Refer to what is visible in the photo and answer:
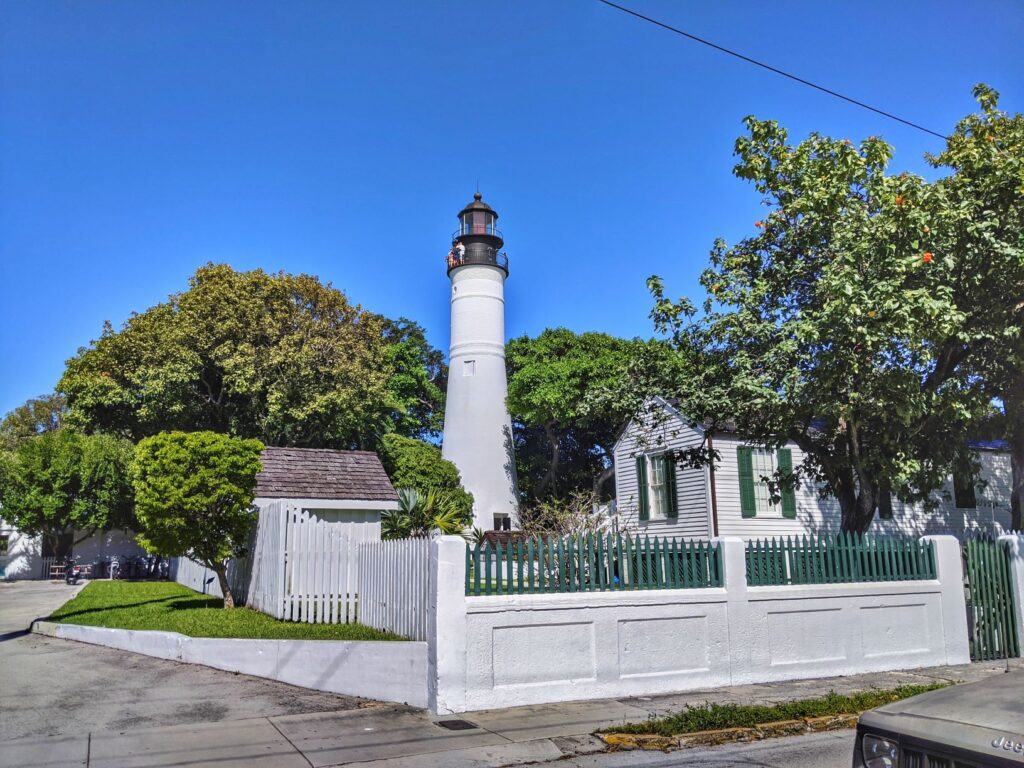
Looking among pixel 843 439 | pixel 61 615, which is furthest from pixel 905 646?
pixel 61 615

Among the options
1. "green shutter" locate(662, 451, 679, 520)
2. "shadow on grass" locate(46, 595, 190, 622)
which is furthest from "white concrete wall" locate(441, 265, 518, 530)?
"shadow on grass" locate(46, 595, 190, 622)

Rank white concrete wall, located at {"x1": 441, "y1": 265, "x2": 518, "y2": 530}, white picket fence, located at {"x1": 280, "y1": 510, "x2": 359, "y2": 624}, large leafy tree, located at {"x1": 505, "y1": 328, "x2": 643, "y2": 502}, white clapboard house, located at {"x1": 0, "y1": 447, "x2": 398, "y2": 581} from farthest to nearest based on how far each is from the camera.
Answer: large leafy tree, located at {"x1": 505, "y1": 328, "x2": 643, "y2": 502} < white concrete wall, located at {"x1": 441, "y1": 265, "x2": 518, "y2": 530} < white clapboard house, located at {"x1": 0, "y1": 447, "x2": 398, "y2": 581} < white picket fence, located at {"x1": 280, "y1": 510, "x2": 359, "y2": 624}

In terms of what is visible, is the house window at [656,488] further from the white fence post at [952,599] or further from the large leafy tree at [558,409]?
the white fence post at [952,599]

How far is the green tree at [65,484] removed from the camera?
32.7 m

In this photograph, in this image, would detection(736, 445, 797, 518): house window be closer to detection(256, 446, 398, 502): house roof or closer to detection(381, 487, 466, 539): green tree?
detection(381, 487, 466, 539): green tree

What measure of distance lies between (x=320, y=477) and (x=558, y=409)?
59.2 feet

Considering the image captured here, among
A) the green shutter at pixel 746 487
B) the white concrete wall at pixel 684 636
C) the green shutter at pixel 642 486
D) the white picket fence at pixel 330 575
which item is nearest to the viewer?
the white concrete wall at pixel 684 636

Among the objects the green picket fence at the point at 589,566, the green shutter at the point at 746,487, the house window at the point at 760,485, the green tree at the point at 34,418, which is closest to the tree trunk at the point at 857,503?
the green picket fence at the point at 589,566

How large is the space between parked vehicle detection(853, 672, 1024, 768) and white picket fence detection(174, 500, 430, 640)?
5.93 m

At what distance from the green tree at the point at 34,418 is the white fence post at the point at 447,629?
1960 inches

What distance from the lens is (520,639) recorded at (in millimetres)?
9039

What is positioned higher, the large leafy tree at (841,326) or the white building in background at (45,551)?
the large leafy tree at (841,326)

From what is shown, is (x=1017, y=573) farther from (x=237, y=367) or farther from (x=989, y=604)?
(x=237, y=367)

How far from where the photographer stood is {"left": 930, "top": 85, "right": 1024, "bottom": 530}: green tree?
1221 centimetres
